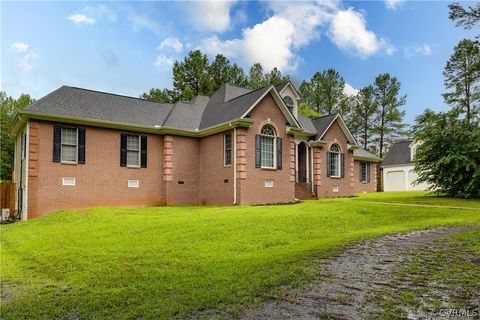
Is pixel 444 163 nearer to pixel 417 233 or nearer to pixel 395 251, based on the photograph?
Answer: pixel 417 233

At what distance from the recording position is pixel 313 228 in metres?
11.5

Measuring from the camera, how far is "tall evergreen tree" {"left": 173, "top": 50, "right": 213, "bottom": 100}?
132ft

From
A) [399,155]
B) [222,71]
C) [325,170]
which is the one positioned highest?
[222,71]

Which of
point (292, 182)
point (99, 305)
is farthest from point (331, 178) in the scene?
point (99, 305)

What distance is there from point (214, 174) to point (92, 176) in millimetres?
6032

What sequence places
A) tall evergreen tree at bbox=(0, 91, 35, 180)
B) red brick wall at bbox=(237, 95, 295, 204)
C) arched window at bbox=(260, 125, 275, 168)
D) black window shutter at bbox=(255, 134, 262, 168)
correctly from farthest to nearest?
tall evergreen tree at bbox=(0, 91, 35, 180)
arched window at bbox=(260, 125, 275, 168)
black window shutter at bbox=(255, 134, 262, 168)
red brick wall at bbox=(237, 95, 295, 204)

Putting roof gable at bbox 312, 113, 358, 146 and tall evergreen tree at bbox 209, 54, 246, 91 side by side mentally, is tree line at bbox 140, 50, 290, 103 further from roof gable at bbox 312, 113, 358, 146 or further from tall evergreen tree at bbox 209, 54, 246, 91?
roof gable at bbox 312, 113, 358, 146

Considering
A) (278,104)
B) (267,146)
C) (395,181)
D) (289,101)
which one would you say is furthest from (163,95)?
(395,181)

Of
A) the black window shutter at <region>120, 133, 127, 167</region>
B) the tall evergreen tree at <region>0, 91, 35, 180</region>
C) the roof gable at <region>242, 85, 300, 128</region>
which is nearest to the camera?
the roof gable at <region>242, 85, 300, 128</region>

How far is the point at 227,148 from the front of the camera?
19.5m

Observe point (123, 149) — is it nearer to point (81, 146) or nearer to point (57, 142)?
point (81, 146)

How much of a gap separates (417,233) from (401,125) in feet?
139

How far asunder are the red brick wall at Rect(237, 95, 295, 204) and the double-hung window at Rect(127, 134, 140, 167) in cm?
532

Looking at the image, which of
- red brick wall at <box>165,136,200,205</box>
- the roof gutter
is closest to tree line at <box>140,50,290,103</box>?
red brick wall at <box>165,136,200,205</box>
